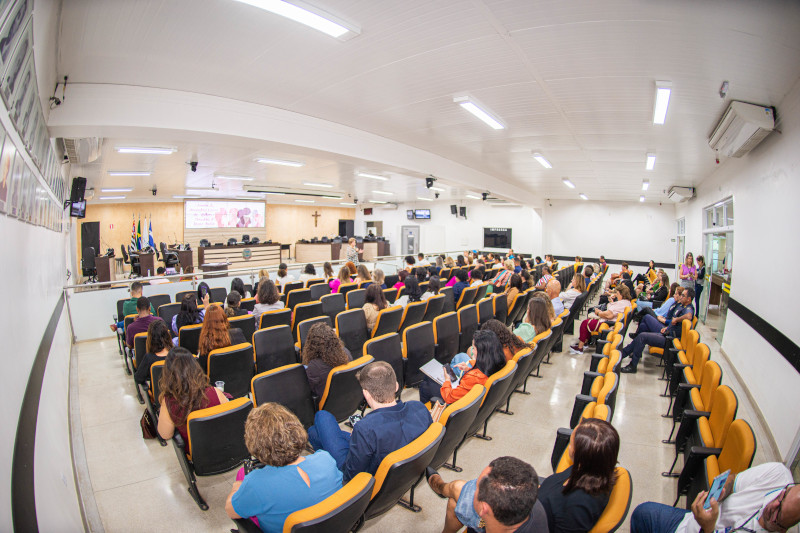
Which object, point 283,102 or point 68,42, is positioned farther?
point 283,102

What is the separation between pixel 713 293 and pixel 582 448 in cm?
942

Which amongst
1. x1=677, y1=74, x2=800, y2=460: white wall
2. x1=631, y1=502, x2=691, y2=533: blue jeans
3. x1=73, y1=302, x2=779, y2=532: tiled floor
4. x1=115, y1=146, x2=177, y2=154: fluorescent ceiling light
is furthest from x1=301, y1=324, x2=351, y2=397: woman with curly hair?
x1=115, y1=146, x2=177, y2=154: fluorescent ceiling light

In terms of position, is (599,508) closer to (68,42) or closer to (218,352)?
(218,352)

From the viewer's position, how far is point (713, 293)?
27.8ft

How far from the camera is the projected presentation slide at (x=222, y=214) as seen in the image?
17.5m

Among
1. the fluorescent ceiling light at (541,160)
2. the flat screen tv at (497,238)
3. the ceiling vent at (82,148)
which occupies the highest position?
the fluorescent ceiling light at (541,160)

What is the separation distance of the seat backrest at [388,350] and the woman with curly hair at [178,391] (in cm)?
143

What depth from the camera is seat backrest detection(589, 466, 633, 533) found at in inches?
60.0

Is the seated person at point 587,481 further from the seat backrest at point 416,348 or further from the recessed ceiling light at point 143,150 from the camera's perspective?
the recessed ceiling light at point 143,150

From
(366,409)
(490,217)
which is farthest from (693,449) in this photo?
(490,217)

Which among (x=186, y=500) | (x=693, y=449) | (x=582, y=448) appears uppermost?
(x=582, y=448)

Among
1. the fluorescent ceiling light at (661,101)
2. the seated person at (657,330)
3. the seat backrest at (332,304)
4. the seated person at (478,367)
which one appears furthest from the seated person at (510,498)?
the seated person at (657,330)

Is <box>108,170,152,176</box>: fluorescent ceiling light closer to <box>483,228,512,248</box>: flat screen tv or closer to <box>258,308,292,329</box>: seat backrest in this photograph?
<box>258,308,292,329</box>: seat backrest

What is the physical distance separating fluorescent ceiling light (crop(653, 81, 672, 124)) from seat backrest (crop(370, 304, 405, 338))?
11.9ft
